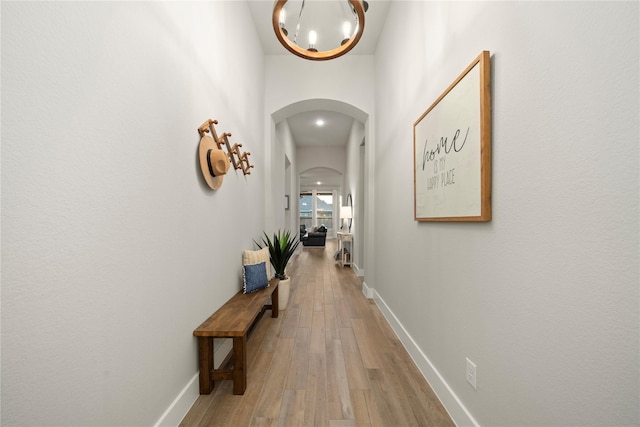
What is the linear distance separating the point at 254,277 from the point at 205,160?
4.26 ft

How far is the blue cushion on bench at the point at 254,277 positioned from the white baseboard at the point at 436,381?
4.50 feet

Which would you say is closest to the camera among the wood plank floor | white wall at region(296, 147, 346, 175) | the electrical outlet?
the electrical outlet

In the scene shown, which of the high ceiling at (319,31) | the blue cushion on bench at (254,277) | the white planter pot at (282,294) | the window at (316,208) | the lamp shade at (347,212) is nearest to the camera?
the blue cushion on bench at (254,277)

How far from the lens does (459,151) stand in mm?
1447

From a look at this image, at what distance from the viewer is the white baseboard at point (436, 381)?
1408mm

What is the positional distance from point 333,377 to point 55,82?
2.07m

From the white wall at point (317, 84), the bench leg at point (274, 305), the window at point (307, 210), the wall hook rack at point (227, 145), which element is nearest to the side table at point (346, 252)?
the white wall at point (317, 84)

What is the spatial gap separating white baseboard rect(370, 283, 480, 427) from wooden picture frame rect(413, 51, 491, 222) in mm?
979

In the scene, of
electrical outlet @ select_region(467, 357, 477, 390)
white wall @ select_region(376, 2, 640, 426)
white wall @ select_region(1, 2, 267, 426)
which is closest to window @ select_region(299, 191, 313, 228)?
white wall @ select_region(1, 2, 267, 426)

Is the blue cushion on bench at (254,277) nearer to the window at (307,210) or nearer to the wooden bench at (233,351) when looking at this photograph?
the wooden bench at (233,351)

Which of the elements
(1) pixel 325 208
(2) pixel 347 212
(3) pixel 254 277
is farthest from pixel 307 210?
(3) pixel 254 277

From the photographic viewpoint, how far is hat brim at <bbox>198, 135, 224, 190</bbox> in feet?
5.77

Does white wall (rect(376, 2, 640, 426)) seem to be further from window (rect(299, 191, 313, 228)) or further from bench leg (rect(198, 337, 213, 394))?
window (rect(299, 191, 313, 228))

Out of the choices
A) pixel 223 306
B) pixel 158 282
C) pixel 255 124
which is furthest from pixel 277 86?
pixel 158 282
